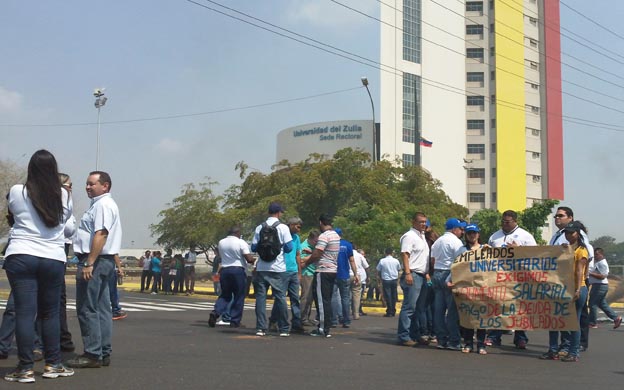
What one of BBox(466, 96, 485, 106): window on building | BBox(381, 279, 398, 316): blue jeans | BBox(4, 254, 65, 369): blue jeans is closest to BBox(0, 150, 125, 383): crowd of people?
BBox(4, 254, 65, 369): blue jeans

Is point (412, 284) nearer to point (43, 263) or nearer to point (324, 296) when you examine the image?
point (324, 296)

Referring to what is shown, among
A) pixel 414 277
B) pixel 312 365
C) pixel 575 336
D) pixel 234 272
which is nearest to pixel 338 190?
pixel 234 272

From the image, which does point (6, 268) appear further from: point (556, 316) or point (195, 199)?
point (195, 199)

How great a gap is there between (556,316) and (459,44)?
8054 cm

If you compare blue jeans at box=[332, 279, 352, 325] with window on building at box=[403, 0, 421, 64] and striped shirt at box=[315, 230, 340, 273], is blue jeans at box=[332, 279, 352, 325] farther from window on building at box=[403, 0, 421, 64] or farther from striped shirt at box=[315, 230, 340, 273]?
window on building at box=[403, 0, 421, 64]

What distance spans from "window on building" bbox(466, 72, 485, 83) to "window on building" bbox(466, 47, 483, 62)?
1.65 meters

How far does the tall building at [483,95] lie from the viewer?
8519cm

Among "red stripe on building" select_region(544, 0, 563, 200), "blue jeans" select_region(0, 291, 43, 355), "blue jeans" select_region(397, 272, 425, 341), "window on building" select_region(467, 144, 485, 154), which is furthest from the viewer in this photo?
"red stripe on building" select_region(544, 0, 563, 200)

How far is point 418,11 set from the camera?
84688 mm

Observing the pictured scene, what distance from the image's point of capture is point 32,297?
255 inches

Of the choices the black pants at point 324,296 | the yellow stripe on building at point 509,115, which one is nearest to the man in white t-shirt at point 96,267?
the black pants at point 324,296

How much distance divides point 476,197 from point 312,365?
82.0 meters

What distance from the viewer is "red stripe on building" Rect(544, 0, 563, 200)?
3462 inches

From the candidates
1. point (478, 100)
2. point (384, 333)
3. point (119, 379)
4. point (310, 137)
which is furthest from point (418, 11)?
point (119, 379)
